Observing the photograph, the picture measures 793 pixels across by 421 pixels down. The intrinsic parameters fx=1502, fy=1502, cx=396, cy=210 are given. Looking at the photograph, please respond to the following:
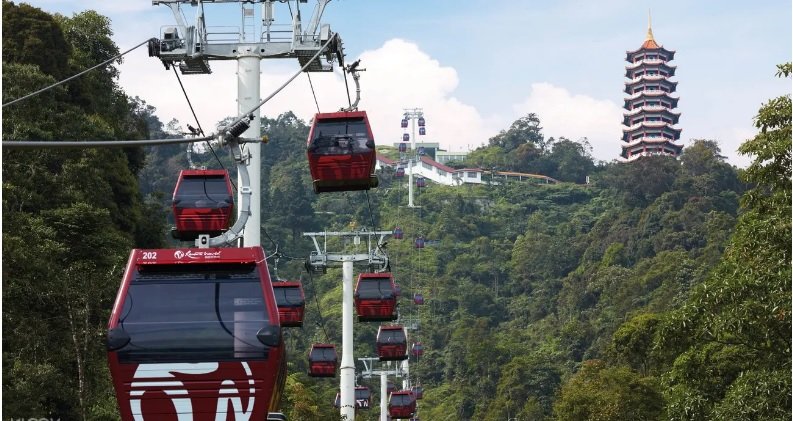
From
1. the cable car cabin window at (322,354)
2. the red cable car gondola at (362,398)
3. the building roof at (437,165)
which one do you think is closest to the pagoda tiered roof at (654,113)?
the building roof at (437,165)

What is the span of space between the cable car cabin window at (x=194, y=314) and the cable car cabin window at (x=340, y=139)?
4.80 metres

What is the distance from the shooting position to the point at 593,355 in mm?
86750

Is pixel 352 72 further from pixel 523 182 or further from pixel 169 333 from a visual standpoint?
pixel 523 182

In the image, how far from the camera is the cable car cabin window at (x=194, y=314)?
1473 centimetres

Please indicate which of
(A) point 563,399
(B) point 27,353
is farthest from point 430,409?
(B) point 27,353

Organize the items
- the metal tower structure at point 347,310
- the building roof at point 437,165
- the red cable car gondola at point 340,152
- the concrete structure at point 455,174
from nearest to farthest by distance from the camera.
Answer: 1. the red cable car gondola at point 340,152
2. the metal tower structure at point 347,310
3. the concrete structure at point 455,174
4. the building roof at point 437,165

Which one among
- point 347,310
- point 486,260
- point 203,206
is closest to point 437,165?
point 486,260

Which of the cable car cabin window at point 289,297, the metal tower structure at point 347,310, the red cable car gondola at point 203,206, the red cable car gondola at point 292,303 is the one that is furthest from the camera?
the metal tower structure at point 347,310

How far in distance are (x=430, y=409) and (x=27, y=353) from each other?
2701 inches

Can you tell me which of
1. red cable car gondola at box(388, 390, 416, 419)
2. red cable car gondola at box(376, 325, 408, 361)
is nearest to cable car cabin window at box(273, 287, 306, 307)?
red cable car gondola at box(376, 325, 408, 361)

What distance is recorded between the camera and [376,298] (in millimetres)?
39188

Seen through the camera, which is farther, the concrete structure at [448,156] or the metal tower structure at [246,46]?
the concrete structure at [448,156]

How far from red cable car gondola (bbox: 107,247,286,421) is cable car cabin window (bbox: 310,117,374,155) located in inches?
197

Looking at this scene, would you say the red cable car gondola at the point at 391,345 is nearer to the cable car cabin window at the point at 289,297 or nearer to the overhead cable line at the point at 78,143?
the cable car cabin window at the point at 289,297
